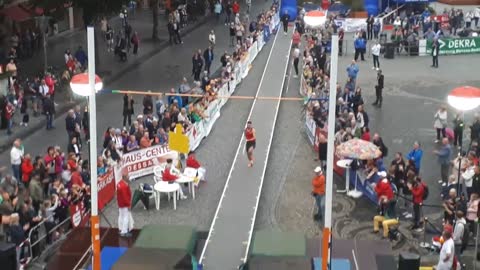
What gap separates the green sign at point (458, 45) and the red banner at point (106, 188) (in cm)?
2567

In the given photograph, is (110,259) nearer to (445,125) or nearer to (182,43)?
(445,125)

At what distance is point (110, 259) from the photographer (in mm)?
15586

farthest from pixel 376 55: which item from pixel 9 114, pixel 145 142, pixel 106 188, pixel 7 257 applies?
pixel 7 257

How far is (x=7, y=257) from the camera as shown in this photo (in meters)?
13.8

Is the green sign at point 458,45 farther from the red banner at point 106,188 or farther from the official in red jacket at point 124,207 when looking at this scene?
the official in red jacket at point 124,207

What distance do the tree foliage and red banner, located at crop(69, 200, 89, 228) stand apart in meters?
16.2

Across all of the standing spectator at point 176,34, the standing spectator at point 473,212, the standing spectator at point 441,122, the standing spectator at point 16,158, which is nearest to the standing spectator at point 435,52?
the standing spectator at point 441,122

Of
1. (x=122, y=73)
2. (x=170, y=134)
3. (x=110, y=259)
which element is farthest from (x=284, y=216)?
(x=122, y=73)

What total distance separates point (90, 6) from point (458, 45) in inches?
811

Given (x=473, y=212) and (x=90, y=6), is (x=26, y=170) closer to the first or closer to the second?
(x=473, y=212)

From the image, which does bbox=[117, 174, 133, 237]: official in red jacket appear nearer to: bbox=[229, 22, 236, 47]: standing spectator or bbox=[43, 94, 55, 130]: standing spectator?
bbox=[43, 94, 55, 130]: standing spectator

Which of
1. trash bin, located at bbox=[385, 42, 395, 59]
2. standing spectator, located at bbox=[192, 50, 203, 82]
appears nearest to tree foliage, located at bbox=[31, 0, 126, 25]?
standing spectator, located at bbox=[192, 50, 203, 82]

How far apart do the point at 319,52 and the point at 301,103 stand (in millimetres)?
5460

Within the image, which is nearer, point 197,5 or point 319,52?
point 319,52
